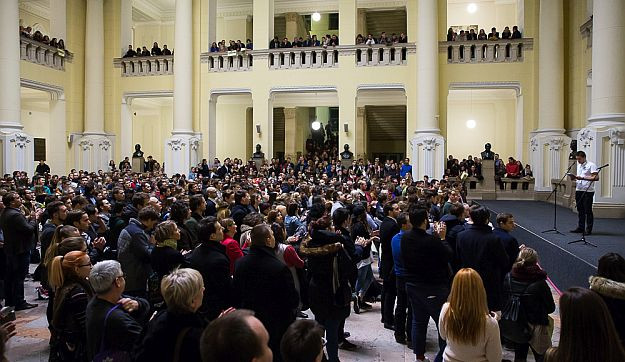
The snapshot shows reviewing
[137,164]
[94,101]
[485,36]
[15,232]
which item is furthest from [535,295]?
[94,101]

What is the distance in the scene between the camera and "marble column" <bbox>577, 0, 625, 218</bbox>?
11.2 meters

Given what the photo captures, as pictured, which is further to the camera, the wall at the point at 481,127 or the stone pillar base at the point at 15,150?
the wall at the point at 481,127

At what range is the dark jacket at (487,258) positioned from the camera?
181 inches

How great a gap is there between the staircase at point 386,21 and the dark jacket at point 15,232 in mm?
19954

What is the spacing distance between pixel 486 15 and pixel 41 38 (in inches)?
735

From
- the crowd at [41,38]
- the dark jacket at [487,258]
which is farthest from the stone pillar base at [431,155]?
the crowd at [41,38]

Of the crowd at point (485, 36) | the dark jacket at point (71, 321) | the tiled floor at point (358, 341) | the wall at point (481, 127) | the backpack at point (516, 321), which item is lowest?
the tiled floor at point (358, 341)

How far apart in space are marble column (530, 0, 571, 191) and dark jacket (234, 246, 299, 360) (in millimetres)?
15235

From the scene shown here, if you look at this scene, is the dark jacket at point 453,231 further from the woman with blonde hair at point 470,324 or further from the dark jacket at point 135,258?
the dark jacket at point 135,258

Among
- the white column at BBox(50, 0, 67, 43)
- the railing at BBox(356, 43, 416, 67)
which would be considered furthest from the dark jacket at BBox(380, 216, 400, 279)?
the white column at BBox(50, 0, 67, 43)

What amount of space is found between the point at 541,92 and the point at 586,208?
975 centimetres

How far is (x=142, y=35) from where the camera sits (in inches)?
1020

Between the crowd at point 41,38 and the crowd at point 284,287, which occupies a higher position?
the crowd at point 41,38

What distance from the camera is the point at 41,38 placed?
1909 cm
